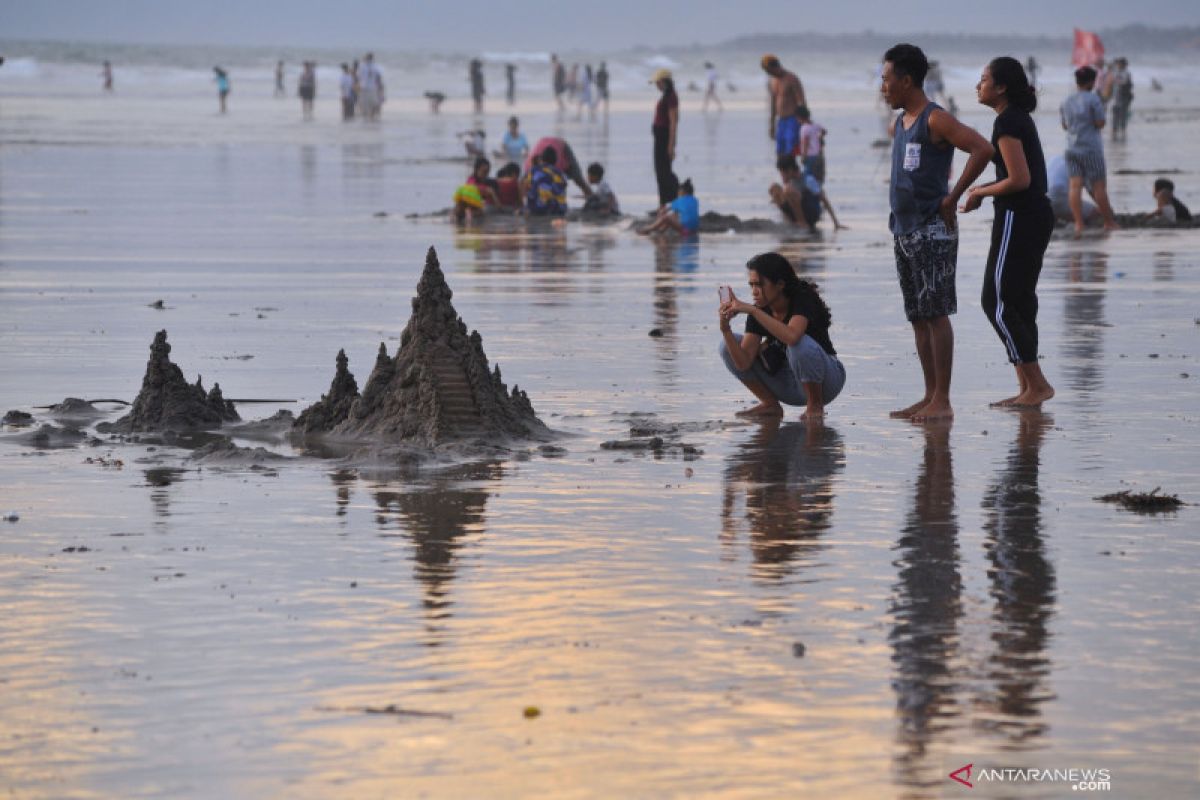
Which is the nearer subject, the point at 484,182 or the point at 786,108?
the point at 484,182

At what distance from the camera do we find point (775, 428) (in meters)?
10.4

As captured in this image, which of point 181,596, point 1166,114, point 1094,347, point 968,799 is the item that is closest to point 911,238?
point 1094,347

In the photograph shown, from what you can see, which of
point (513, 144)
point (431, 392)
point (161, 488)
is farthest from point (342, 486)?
point (513, 144)

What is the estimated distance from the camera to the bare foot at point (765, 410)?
10.7m

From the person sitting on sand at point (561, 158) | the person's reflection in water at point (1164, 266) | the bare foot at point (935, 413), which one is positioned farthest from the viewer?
the person sitting on sand at point (561, 158)

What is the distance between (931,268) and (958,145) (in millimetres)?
655

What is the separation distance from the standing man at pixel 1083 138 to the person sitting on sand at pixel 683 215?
382cm

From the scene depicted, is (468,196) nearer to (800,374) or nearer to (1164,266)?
(1164,266)

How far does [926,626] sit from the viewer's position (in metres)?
6.46

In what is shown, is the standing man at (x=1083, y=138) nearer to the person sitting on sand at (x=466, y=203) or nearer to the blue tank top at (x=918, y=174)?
the person sitting on sand at (x=466, y=203)

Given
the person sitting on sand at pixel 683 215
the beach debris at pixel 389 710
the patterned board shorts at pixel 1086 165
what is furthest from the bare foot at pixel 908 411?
the person sitting on sand at pixel 683 215

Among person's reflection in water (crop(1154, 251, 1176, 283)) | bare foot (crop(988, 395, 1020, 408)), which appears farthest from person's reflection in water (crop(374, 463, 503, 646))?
person's reflection in water (crop(1154, 251, 1176, 283))

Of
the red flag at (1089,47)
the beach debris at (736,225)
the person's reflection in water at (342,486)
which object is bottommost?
the person's reflection in water at (342,486)

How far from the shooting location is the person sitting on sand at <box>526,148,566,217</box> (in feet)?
82.6
